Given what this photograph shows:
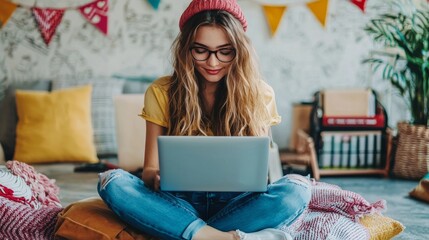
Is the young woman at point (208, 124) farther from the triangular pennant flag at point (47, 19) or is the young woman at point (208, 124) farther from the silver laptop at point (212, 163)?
the triangular pennant flag at point (47, 19)

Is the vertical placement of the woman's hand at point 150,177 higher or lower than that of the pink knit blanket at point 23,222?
higher

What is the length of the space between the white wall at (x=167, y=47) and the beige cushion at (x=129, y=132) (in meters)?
0.79

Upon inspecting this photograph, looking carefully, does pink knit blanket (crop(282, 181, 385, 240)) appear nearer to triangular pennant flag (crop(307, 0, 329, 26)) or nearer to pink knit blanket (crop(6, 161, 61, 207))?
pink knit blanket (crop(6, 161, 61, 207))

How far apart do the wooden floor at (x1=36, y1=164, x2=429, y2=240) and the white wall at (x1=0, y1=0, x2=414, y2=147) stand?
661 millimetres

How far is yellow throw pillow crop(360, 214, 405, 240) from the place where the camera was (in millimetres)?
1920

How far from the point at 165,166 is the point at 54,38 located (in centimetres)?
224

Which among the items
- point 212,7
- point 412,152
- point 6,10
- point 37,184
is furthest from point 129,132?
point 412,152

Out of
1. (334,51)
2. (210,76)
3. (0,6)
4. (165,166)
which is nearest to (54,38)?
(0,6)

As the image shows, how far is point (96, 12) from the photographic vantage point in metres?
3.42

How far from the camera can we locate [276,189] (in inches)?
65.3

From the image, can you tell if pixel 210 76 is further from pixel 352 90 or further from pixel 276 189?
pixel 352 90

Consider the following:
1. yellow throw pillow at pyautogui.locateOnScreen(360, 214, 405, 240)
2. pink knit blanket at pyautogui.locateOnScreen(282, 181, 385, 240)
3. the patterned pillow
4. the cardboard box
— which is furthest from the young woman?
the patterned pillow

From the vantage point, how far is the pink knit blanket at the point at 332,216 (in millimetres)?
1782

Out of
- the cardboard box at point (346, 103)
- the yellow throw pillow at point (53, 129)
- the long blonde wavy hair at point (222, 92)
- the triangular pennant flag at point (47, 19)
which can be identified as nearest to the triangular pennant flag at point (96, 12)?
the triangular pennant flag at point (47, 19)
